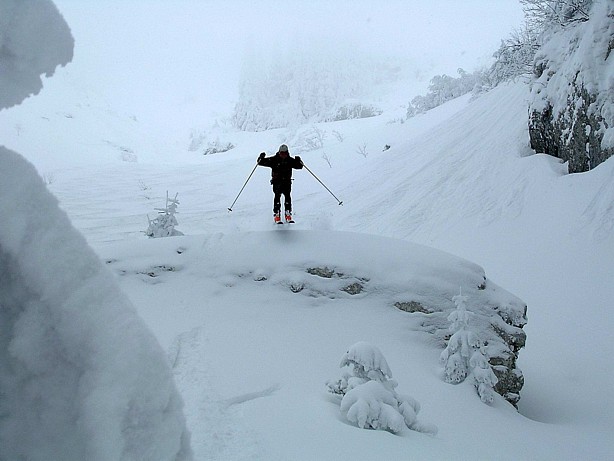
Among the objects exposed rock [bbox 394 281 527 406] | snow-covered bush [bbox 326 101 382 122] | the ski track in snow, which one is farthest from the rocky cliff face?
snow-covered bush [bbox 326 101 382 122]

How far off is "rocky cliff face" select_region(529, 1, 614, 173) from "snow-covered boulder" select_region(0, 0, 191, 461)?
36.6 ft

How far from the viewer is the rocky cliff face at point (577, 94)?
32.0 ft

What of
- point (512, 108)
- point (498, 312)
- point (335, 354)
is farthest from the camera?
point (512, 108)

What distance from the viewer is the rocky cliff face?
9.76 metres

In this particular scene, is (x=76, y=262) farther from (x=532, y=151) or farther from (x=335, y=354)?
(x=532, y=151)

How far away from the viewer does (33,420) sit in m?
0.88

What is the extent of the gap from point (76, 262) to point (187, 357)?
4.38 m

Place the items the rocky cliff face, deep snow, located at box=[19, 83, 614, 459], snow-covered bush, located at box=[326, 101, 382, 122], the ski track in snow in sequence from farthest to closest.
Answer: snow-covered bush, located at box=[326, 101, 382, 122], the rocky cliff face, deep snow, located at box=[19, 83, 614, 459], the ski track in snow

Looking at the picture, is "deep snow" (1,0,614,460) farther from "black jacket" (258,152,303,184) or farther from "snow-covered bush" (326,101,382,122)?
"snow-covered bush" (326,101,382,122)

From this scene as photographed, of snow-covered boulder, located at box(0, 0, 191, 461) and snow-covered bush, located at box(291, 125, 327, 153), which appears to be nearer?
snow-covered boulder, located at box(0, 0, 191, 461)

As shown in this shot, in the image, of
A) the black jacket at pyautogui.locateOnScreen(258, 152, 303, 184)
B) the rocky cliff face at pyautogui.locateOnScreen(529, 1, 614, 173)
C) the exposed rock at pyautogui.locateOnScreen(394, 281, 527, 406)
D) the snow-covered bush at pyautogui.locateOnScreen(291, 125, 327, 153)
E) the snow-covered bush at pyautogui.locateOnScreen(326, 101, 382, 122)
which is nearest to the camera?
the exposed rock at pyautogui.locateOnScreen(394, 281, 527, 406)

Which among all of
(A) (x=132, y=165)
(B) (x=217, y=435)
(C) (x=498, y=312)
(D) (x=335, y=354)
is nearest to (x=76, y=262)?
(B) (x=217, y=435)

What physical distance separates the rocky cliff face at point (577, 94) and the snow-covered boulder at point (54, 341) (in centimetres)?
1116

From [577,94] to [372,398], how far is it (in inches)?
415
